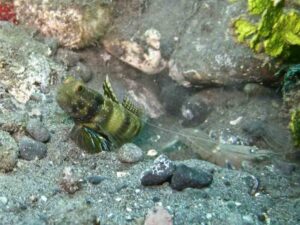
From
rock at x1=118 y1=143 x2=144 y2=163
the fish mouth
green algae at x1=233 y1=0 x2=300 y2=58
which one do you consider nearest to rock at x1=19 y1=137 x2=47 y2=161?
the fish mouth

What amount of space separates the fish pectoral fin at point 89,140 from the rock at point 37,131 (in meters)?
0.37

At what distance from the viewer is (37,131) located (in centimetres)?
467

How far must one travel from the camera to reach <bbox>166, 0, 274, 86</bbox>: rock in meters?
5.43

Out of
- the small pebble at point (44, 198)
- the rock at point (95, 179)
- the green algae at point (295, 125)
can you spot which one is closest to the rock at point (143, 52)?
the green algae at point (295, 125)

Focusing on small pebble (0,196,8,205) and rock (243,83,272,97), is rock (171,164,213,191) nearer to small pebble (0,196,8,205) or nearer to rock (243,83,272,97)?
small pebble (0,196,8,205)

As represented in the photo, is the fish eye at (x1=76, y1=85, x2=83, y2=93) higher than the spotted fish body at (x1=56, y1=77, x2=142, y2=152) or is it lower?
higher

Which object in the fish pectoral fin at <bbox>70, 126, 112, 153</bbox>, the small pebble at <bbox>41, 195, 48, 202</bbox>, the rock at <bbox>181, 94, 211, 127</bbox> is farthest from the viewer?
the rock at <bbox>181, 94, 211, 127</bbox>

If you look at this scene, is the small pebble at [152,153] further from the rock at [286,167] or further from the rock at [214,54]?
the rock at [286,167]

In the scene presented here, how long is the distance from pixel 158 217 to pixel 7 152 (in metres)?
1.88

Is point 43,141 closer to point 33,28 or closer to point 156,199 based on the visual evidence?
point 156,199

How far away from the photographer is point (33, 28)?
6238mm

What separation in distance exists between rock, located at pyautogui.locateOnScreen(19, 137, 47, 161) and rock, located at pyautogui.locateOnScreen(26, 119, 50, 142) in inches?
4.8

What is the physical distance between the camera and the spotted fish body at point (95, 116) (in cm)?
454

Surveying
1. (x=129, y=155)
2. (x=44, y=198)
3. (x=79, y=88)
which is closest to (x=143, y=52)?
(x=79, y=88)
